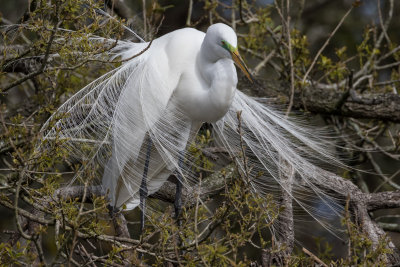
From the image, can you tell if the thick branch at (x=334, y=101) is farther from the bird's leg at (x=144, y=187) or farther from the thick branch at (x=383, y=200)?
the bird's leg at (x=144, y=187)

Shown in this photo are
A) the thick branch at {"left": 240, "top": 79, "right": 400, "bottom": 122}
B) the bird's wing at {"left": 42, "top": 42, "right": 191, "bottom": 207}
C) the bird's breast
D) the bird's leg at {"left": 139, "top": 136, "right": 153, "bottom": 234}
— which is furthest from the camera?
the thick branch at {"left": 240, "top": 79, "right": 400, "bottom": 122}

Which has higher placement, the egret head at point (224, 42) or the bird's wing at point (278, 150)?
the egret head at point (224, 42)

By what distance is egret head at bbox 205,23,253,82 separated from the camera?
2.67 metres

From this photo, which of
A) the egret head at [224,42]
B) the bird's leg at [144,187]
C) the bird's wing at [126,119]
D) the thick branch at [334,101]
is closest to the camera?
the egret head at [224,42]

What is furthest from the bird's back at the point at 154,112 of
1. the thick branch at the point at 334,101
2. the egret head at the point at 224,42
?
the thick branch at the point at 334,101

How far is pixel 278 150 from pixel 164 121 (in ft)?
2.13

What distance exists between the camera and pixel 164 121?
3.08 meters

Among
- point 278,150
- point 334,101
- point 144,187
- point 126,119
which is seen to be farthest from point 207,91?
point 334,101

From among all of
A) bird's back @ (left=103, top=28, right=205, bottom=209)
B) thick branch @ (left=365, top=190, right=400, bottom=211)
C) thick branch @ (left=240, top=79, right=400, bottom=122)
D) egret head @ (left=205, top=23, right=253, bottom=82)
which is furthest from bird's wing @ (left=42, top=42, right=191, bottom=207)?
thick branch @ (left=365, top=190, right=400, bottom=211)

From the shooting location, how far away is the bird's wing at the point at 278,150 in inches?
114

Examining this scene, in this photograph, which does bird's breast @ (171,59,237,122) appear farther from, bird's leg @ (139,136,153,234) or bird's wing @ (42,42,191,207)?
bird's leg @ (139,136,153,234)

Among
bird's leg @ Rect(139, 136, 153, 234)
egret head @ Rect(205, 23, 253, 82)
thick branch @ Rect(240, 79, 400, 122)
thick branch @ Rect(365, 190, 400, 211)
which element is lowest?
bird's leg @ Rect(139, 136, 153, 234)

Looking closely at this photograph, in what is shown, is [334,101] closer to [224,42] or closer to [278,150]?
[278,150]

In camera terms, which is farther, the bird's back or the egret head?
the bird's back
